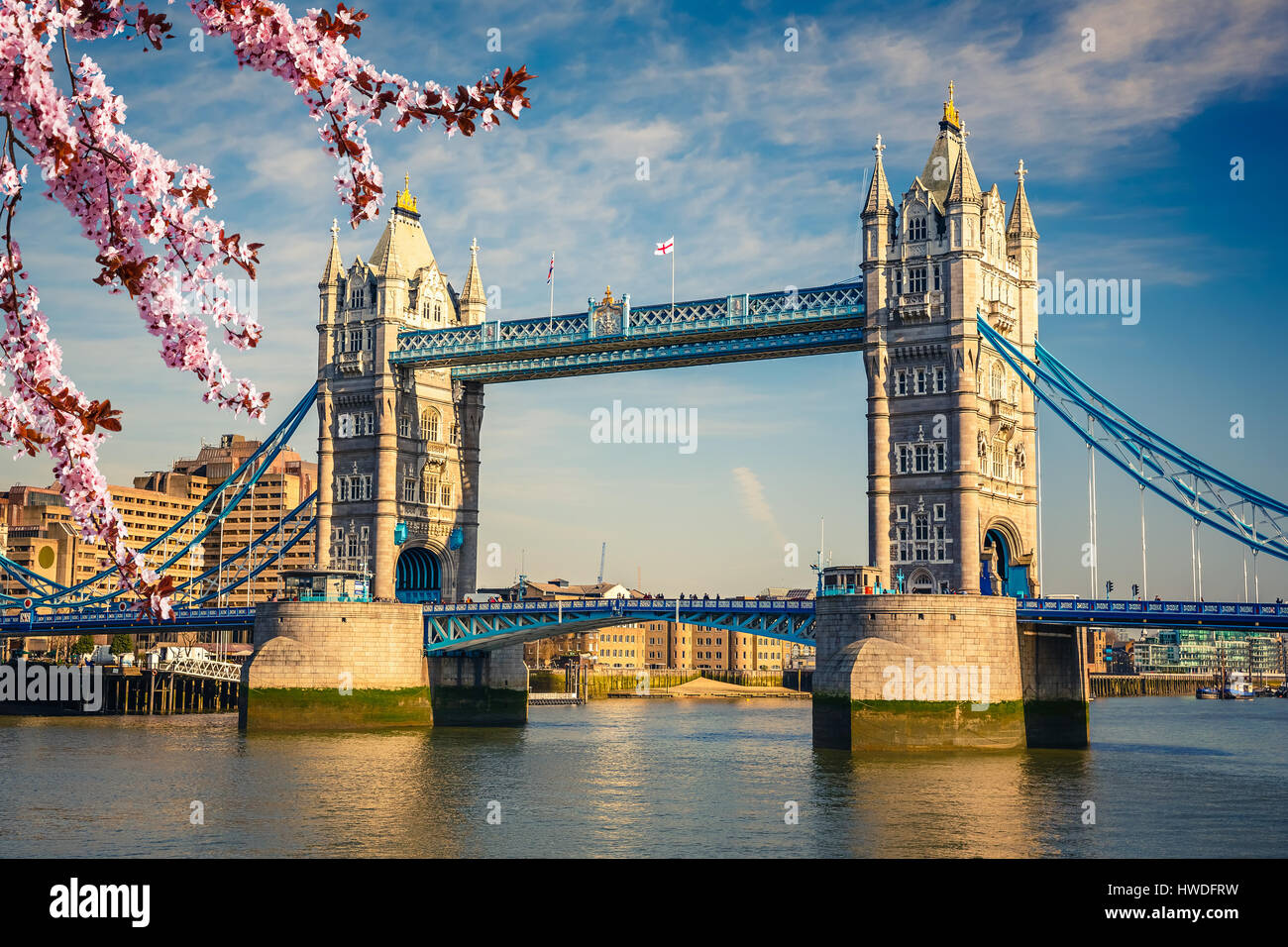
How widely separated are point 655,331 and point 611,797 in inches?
1532

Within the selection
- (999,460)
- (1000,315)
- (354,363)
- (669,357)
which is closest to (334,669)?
(354,363)

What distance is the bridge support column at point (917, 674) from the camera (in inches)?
2461

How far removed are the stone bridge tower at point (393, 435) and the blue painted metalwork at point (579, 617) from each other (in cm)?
585

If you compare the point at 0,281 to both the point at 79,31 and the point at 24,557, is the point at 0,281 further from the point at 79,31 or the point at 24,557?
the point at 24,557

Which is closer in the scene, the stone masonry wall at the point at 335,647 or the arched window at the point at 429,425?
the stone masonry wall at the point at 335,647

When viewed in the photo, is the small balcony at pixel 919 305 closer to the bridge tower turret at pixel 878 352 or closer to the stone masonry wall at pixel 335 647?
the bridge tower turret at pixel 878 352

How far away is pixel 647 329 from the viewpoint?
8312 cm

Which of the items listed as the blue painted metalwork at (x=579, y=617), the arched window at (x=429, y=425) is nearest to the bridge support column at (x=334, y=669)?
the blue painted metalwork at (x=579, y=617)

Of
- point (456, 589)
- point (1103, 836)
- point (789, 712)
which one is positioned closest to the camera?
point (1103, 836)

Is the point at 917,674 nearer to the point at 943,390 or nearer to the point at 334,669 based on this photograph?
the point at 943,390

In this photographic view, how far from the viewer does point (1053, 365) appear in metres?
74.1
